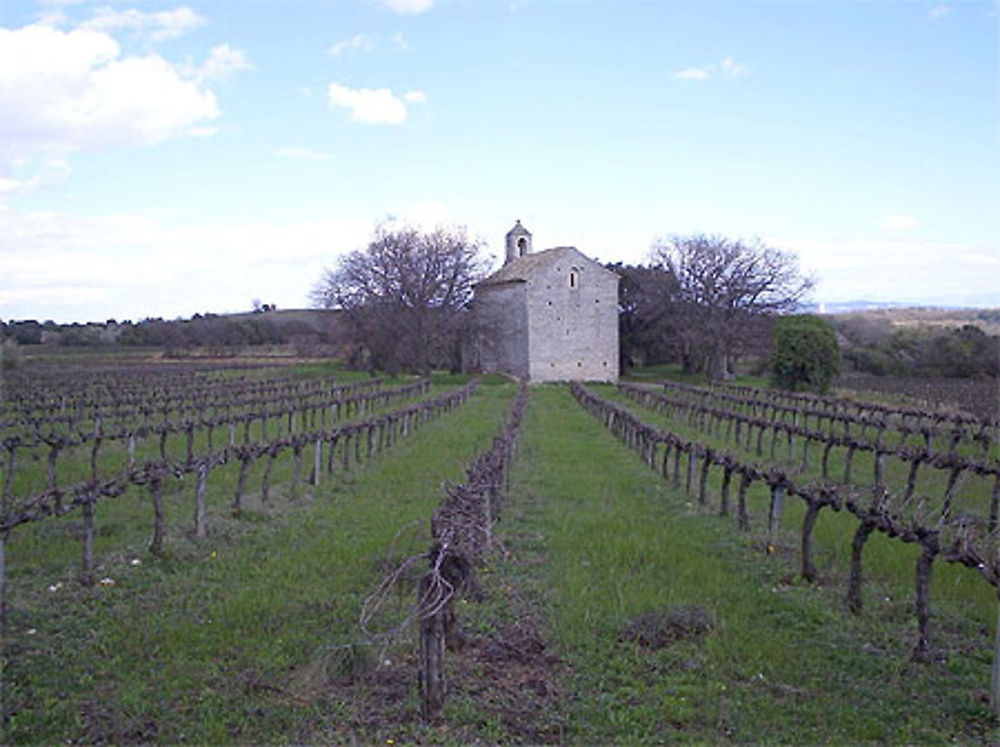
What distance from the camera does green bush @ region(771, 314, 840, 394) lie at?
41656mm

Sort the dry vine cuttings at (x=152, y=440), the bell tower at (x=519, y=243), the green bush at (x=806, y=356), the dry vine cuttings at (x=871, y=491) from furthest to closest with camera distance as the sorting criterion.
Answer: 1. the bell tower at (x=519, y=243)
2. the green bush at (x=806, y=356)
3. the dry vine cuttings at (x=152, y=440)
4. the dry vine cuttings at (x=871, y=491)

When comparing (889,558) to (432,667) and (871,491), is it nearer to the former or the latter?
(871,491)

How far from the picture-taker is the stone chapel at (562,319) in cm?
5616

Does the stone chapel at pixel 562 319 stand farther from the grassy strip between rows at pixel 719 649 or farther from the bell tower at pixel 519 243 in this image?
the grassy strip between rows at pixel 719 649

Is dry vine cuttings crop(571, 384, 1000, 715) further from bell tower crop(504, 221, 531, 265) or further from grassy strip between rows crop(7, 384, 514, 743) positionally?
bell tower crop(504, 221, 531, 265)

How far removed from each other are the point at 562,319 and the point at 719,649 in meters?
50.0

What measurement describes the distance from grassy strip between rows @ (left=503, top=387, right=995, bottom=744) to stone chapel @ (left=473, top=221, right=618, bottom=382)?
44.6 meters

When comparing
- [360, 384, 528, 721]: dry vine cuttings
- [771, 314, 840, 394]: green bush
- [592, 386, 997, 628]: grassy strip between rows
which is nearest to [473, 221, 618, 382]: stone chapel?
[771, 314, 840, 394]: green bush

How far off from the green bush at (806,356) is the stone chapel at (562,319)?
16055 millimetres

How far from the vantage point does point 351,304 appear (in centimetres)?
5975

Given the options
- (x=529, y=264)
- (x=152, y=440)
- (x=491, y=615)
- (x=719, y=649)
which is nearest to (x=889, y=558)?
(x=719, y=649)

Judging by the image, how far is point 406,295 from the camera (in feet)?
188

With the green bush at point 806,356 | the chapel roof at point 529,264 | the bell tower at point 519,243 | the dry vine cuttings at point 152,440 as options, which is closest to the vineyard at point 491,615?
the dry vine cuttings at point 152,440

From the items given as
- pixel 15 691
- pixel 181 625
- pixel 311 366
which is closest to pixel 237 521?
pixel 181 625
